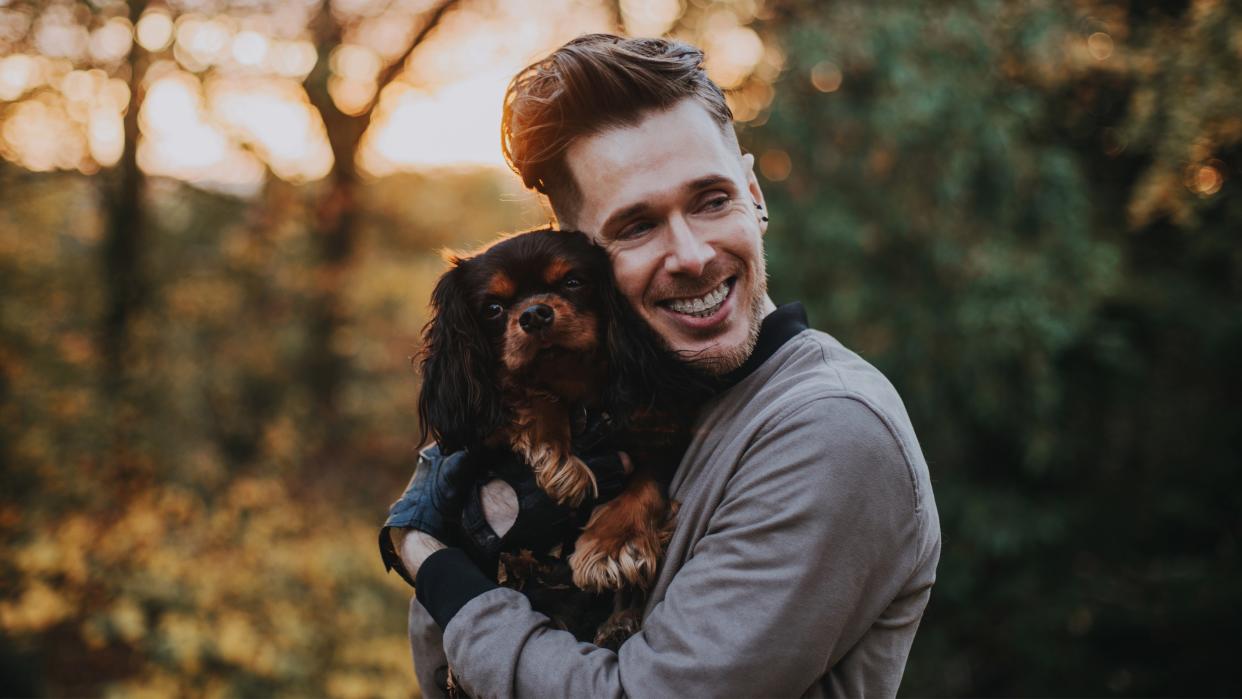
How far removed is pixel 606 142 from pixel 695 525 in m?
0.76

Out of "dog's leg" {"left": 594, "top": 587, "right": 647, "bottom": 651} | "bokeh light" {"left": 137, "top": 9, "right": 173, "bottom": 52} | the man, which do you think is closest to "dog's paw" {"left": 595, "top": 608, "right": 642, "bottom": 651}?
"dog's leg" {"left": 594, "top": 587, "right": 647, "bottom": 651}

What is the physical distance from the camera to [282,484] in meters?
7.77

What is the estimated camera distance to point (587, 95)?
5.86 ft

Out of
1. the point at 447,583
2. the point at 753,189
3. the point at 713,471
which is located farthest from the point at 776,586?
the point at 753,189

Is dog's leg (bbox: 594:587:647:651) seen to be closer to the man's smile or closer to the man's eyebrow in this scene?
the man's smile

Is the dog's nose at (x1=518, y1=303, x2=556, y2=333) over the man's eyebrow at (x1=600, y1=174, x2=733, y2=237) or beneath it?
beneath

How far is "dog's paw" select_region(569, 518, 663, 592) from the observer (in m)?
1.68

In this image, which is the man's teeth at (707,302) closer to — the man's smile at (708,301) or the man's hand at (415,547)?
the man's smile at (708,301)

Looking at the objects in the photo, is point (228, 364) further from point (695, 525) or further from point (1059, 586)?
point (695, 525)

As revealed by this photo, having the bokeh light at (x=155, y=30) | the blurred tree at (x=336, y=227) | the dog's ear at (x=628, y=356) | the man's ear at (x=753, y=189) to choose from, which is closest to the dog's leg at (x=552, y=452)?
the dog's ear at (x=628, y=356)

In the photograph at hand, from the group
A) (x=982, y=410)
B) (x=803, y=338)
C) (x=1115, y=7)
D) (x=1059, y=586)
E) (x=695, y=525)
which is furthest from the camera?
(x=1059, y=586)

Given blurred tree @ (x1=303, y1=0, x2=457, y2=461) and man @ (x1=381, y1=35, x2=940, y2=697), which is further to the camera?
blurred tree @ (x1=303, y1=0, x2=457, y2=461)

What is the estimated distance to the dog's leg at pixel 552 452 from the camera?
72.7 inches

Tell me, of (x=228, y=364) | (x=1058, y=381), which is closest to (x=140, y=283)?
(x=228, y=364)
